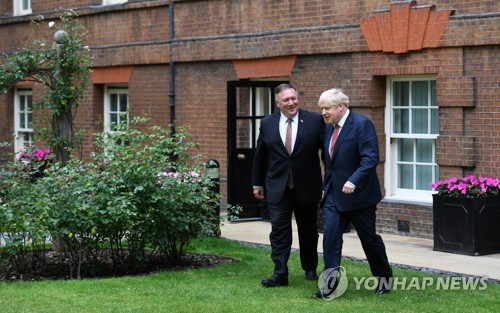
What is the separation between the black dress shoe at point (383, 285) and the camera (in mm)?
9525

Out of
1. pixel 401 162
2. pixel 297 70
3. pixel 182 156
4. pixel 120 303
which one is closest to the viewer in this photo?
pixel 120 303

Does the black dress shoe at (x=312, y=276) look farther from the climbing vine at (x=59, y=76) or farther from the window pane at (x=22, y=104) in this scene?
the window pane at (x=22, y=104)

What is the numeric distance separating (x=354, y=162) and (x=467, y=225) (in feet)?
12.3

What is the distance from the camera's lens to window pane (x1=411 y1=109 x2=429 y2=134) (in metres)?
14.8

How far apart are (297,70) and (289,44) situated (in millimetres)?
424

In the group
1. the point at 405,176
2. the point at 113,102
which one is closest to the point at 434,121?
the point at 405,176

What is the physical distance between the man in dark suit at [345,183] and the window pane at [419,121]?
5.44 metres

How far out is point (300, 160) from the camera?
399 inches

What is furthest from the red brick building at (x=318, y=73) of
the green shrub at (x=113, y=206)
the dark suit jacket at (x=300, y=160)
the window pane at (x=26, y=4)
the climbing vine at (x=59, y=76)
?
the dark suit jacket at (x=300, y=160)

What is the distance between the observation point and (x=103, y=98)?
21344mm

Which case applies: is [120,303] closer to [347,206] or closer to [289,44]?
[347,206]

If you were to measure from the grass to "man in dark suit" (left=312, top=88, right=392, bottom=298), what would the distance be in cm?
38

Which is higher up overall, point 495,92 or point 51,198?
point 495,92

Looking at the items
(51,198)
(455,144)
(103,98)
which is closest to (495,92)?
(455,144)
